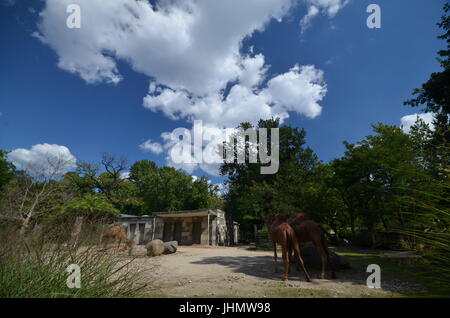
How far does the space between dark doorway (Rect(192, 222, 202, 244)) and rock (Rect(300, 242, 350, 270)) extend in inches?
569

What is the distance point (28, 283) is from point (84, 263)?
16.8 inches

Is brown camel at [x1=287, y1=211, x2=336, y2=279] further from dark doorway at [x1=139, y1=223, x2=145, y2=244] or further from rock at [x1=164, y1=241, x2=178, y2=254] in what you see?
dark doorway at [x1=139, y1=223, x2=145, y2=244]

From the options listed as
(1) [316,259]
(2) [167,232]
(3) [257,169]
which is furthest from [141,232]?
(1) [316,259]

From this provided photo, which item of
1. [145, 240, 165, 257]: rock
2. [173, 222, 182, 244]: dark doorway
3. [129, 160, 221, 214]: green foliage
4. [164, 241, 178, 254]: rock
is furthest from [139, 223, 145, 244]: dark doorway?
[145, 240, 165, 257]: rock

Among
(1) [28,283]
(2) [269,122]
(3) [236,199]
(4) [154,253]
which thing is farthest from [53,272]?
(2) [269,122]

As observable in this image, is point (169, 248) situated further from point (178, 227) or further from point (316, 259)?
point (178, 227)

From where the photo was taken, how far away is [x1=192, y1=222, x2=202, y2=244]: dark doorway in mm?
21003

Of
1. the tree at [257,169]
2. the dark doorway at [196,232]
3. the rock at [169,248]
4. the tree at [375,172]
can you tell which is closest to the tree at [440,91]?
the tree at [375,172]

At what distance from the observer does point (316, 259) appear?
24.5 ft

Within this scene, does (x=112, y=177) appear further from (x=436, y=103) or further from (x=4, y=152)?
(x=436, y=103)

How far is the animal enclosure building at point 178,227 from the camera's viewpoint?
20.5 m

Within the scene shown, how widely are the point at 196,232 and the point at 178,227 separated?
211cm

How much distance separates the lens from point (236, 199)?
27109mm
